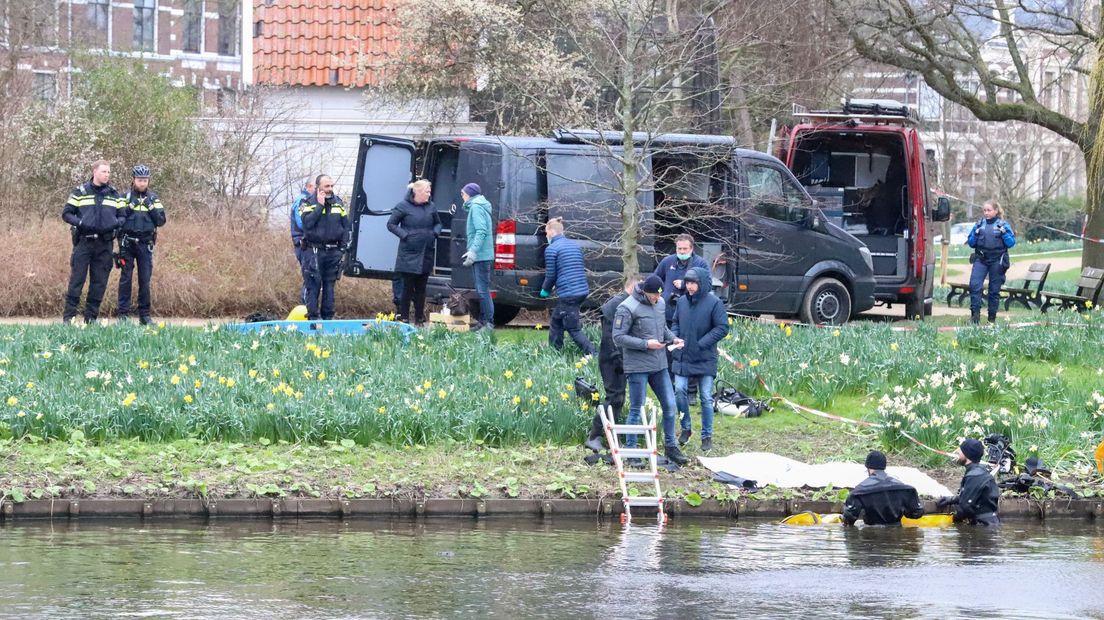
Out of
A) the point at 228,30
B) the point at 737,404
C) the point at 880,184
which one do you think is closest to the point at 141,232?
the point at 737,404

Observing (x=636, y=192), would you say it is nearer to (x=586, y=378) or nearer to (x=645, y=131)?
(x=645, y=131)

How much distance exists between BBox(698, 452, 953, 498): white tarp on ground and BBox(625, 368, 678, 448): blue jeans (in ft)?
1.29

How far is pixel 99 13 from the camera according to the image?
4878 cm

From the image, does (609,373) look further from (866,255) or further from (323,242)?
(866,255)

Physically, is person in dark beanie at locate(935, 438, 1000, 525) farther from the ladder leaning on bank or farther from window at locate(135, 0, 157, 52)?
window at locate(135, 0, 157, 52)

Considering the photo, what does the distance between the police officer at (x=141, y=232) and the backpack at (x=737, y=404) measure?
7287 millimetres

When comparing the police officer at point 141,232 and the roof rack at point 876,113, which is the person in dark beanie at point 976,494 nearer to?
the police officer at point 141,232

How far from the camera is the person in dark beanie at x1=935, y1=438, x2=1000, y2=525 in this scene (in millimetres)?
12820

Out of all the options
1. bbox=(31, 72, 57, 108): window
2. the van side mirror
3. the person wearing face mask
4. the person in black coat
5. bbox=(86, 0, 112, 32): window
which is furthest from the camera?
bbox=(86, 0, 112, 32): window

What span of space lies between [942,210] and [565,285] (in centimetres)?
902

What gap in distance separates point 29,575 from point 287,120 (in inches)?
775

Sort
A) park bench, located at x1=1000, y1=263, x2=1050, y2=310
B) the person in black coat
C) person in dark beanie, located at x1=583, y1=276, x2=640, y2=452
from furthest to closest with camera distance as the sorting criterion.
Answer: park bench, located at x1=1000, y1=263, x2=1050, y2=310, the person in black coat, person in dark beanie, located at x1=583, y1=276, x2=640, y2=452

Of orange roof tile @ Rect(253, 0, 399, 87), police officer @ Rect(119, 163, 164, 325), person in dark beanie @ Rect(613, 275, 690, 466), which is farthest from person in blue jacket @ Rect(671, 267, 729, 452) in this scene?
orange roof tile @ Rect(253, 0, 399, 87)

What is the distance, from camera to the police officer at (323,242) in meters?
19.7
